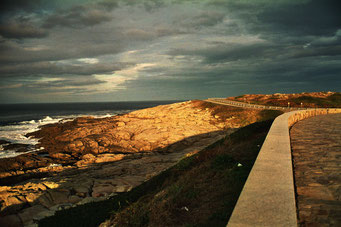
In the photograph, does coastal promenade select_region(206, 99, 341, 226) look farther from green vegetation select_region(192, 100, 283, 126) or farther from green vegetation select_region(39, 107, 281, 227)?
green vegetation select_region(192, 100, 283, 126)

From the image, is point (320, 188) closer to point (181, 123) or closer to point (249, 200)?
point (249, 200)

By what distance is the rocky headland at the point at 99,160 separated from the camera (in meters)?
12.6

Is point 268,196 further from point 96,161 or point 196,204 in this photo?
point 96,161

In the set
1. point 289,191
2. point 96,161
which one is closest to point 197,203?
point 289,191

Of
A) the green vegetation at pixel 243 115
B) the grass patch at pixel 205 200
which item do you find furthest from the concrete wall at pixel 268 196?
the green vegetation at pixel 243 115

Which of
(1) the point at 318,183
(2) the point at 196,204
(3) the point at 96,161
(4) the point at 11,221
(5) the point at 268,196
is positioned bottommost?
(3) the point at 96,161

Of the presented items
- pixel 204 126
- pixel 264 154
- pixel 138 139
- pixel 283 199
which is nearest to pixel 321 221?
pixel 283 199

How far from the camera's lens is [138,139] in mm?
32844

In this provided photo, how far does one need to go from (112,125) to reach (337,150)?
39.3 meters

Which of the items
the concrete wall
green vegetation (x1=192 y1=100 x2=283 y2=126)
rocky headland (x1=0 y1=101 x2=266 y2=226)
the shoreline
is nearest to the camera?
the concrete wall

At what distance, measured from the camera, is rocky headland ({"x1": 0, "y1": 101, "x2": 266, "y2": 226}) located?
12.6 m

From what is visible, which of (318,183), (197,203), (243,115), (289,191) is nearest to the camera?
(289,191)

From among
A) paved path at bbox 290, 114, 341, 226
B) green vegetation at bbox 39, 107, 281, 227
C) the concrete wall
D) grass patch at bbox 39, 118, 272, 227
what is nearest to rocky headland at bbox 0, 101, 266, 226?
green vegetation at bbox 39, 107, 281, 227

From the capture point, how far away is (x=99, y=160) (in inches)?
973
